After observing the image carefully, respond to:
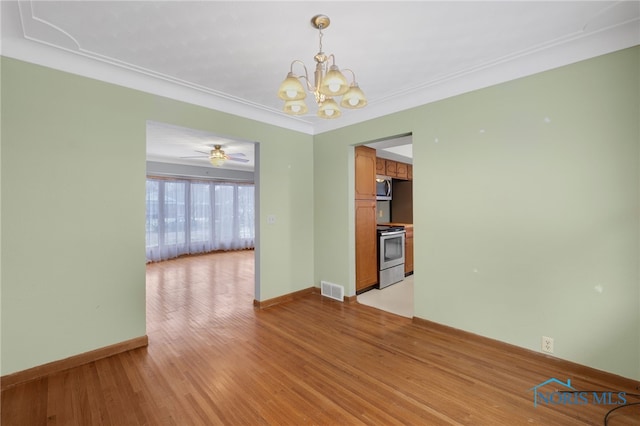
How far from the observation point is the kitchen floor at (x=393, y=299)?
364 cm

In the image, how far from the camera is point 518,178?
8.16ft

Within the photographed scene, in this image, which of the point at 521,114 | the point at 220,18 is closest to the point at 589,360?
the point at 521,114

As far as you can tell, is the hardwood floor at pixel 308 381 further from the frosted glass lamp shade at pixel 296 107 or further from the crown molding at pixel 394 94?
the crown molding at pixel 394 94

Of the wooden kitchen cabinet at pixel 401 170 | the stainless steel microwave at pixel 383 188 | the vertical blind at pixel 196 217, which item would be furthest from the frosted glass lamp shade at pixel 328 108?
the vertical blind at pixel 196 217

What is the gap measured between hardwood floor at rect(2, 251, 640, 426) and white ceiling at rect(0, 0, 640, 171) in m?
2.55

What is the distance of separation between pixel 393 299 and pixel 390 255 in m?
0.87

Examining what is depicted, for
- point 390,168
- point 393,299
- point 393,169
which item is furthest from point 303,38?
point 393,169

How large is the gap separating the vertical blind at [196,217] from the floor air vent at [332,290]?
16.8ft

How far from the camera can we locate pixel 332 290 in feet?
13.3

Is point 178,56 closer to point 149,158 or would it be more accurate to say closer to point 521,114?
point 521,114

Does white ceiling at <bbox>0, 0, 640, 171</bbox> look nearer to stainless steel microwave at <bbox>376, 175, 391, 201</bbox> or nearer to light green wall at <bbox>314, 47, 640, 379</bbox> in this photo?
light green wall at <bbox>314, 47, 640, 379</bbox>

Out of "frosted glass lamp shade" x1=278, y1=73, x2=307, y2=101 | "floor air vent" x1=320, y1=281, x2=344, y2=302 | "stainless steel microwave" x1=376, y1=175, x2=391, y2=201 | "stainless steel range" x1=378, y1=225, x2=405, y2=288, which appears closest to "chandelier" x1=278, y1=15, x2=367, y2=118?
"frosted glass lamp shade" x1=278, y1=73, x2=307, y2=101

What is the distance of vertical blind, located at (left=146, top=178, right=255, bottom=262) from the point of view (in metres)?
7.12

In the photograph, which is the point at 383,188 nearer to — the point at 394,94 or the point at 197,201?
the point at 394,94
